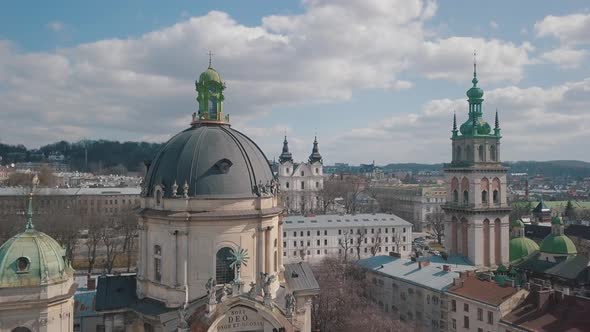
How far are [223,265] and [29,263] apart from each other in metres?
10.0

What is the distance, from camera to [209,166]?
99.2ft

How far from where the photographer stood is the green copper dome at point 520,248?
65.9 m

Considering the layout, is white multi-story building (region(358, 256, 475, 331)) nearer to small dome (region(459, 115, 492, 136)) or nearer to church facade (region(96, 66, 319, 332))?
small dome (region(459, 115, 492, 136))

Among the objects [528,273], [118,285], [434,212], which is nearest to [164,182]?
[118,285]

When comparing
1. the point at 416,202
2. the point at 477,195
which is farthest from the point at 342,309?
the point at 416,202

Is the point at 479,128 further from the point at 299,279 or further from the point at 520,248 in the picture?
the point at 299,279

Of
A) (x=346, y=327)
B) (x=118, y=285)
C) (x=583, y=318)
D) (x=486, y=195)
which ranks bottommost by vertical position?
(x=346, y=327)

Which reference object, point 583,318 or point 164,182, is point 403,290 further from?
point 164,182

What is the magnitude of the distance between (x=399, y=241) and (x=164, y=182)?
63.5 meters

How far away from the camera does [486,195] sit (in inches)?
2477

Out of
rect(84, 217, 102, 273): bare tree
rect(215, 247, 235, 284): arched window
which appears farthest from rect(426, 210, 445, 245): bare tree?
rect(215, 247, 235, 284): arched window

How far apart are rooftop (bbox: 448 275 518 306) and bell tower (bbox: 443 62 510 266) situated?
53.3 feet

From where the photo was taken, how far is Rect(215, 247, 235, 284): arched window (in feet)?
96.9

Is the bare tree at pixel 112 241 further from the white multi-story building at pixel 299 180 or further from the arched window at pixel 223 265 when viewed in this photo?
the white multi-story building at pixel 299 180
